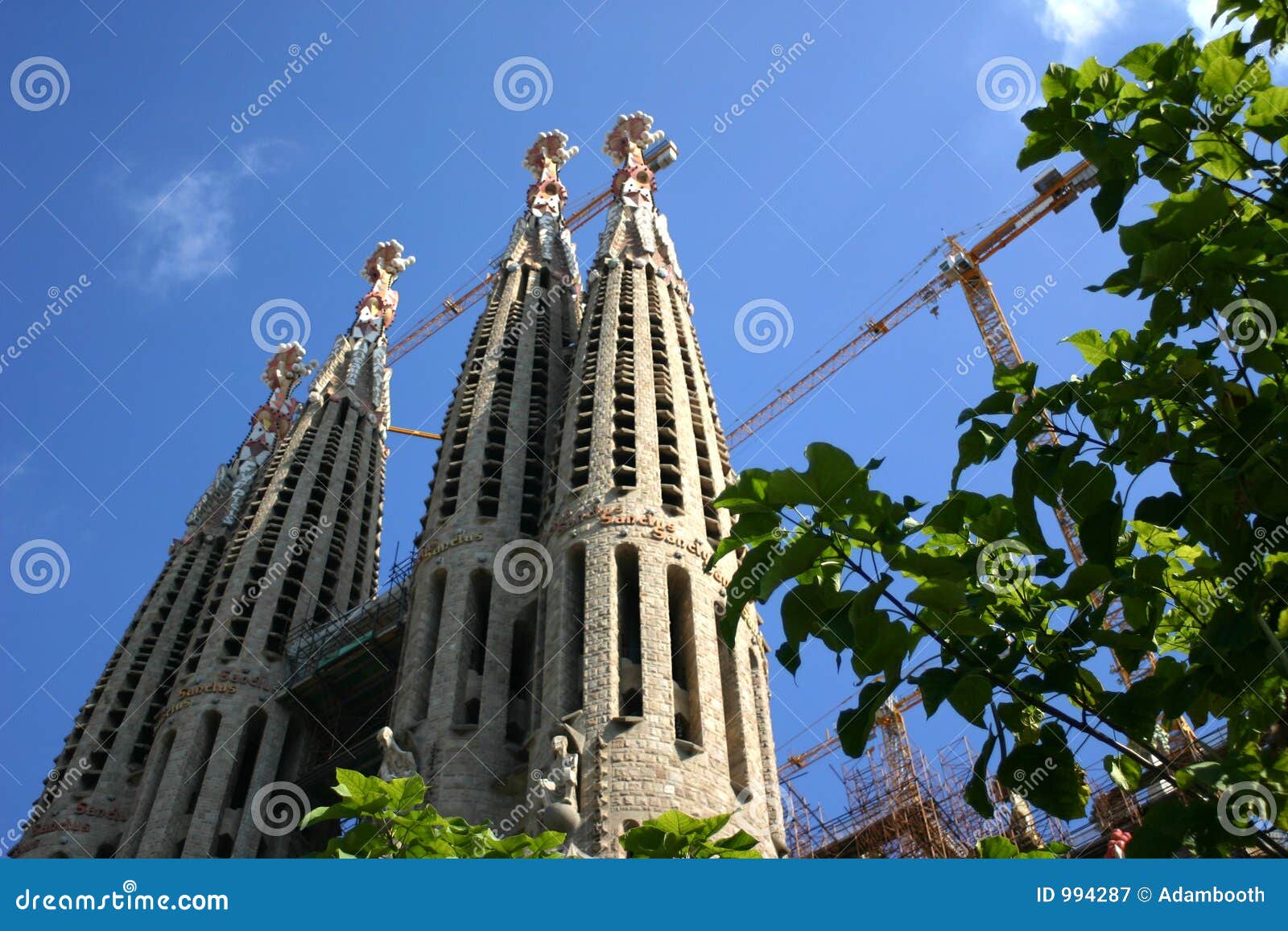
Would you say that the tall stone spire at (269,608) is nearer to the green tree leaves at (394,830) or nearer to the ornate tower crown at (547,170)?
the ornate tower crown at (547,170)

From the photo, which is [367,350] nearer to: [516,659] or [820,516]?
[516,659]

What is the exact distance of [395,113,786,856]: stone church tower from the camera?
1241 inches

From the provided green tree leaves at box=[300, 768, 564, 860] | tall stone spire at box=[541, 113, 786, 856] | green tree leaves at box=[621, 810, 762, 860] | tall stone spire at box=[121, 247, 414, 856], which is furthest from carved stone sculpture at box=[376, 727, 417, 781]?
green tree leaves at box=[621, 810, 762, 860]

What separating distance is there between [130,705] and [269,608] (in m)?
7.12

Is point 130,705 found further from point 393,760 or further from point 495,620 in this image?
point 393,760

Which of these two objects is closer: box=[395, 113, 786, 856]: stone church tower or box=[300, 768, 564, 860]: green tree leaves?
box=[300, 768, 564, 860]: green tree leaves

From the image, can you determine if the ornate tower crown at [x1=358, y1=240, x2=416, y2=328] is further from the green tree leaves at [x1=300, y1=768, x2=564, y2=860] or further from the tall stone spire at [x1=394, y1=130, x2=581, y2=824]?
the green tree leaves at [x1=300, y1=768, x2=564, y2=860]

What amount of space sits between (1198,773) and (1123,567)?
1.38 m

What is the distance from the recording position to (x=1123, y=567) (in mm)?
7113

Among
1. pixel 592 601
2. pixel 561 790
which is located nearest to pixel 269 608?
pixel 592 601

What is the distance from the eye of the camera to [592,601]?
3569cm

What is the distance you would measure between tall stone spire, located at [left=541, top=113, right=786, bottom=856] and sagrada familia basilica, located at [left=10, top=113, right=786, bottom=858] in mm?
80

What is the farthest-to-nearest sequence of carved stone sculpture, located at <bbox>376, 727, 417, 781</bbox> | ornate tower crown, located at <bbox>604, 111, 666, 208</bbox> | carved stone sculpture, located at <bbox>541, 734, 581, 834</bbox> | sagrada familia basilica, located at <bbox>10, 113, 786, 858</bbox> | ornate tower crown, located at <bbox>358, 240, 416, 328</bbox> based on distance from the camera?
1. ornate tower crown, located at <bbox>358, 240, 416, 328</bbox>
2. ornate tower crown, located at <bbox>604, 111, 666, 208</bbox>
3. carved stone sculpture, located at <bbox>376, 727, 417, 781</bbox>
4. sagrada familia basilica, located at <bbox>10, 113, 786, 858</bbox>
5. carved stone sculpture, located at <bbox>541, 734, 581, 834</bbox>

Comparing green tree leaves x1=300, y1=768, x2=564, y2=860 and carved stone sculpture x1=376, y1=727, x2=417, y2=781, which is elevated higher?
carved stone sculpture x1=376, y1=727, x2=417, y2=781
